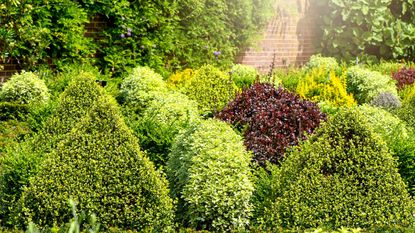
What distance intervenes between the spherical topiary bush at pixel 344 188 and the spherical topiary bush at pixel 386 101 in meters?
4.24

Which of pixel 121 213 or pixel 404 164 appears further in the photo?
pixel 404 164

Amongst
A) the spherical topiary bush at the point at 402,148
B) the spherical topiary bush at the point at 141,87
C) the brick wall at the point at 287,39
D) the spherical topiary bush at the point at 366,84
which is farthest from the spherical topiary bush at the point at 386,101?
the brick wall at the point at 287,39

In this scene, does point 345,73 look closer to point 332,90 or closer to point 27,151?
point 332,90

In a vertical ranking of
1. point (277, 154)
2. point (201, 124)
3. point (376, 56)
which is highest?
point (201, 124)

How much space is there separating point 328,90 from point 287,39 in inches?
205

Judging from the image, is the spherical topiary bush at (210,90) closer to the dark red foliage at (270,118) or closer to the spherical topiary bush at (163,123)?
the spherical topiary bush at (163,123)

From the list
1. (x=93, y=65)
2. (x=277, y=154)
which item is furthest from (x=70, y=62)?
(x=277, y=154)

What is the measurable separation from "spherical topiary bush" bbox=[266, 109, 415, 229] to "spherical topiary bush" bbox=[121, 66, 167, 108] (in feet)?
13.0

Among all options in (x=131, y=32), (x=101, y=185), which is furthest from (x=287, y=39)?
(x=101, y=185)

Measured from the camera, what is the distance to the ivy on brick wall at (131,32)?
915cm

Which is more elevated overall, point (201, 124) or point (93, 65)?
point (201, 124)

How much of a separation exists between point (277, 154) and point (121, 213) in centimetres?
208

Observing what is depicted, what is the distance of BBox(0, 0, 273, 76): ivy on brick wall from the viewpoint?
9.15 metres

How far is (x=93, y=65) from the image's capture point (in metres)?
10.4
